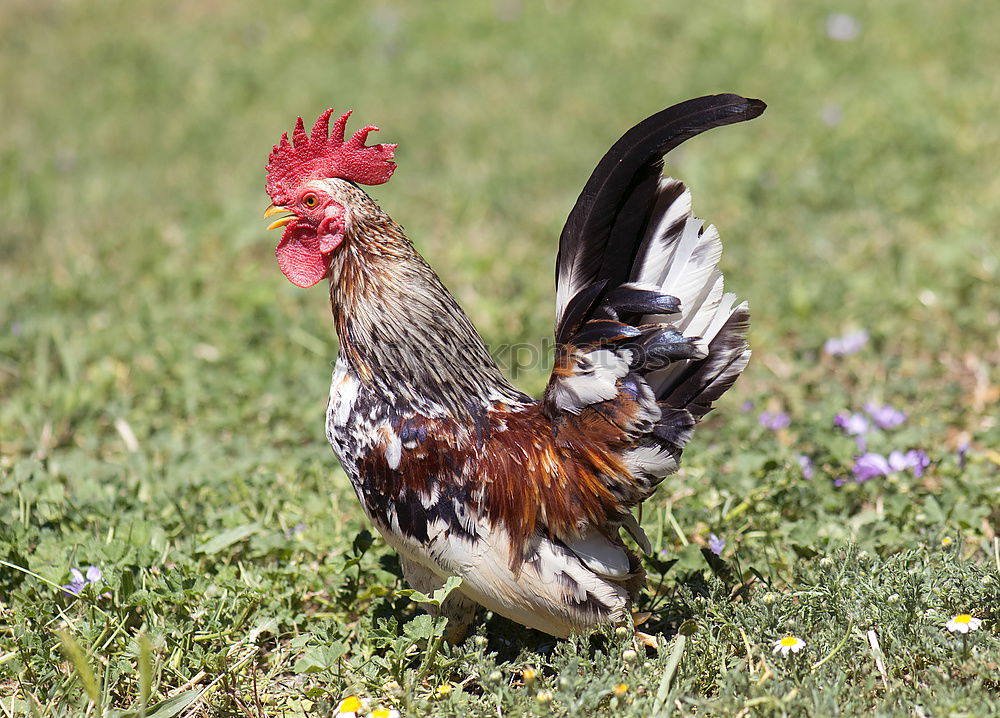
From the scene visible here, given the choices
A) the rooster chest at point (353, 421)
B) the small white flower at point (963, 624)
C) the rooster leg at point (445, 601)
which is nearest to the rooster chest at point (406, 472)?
the rooster chest at point (353, 421)

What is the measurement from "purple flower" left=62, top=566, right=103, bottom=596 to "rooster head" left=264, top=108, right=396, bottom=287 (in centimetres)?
114

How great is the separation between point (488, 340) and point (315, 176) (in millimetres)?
2279

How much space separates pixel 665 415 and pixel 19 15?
10.8 m

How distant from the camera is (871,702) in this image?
7.97 ft

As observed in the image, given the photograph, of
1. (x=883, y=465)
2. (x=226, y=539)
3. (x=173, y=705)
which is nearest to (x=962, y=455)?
(x=883, y=465)

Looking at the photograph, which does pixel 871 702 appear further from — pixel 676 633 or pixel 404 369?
pixel 404 369

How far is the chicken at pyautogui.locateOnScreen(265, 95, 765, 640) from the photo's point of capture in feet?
8.23

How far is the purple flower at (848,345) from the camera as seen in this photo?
4.49m

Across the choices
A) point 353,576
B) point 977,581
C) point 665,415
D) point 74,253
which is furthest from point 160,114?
point 977,581

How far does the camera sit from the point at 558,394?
103 inches

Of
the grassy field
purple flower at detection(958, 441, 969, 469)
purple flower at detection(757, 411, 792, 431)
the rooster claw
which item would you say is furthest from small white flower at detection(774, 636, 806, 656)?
purple flower at detection(757, 411, 792, 431)

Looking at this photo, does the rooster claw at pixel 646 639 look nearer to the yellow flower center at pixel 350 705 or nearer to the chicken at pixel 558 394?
the chicken at pixel 558 394

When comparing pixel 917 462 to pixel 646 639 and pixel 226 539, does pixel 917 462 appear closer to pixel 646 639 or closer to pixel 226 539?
pixel 646 639

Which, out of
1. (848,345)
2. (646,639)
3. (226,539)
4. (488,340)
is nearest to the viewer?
(646,639)
